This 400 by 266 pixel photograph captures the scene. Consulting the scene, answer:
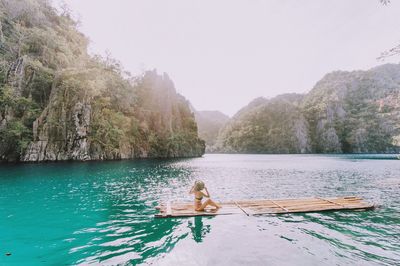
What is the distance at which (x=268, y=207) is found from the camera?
44.4 ft

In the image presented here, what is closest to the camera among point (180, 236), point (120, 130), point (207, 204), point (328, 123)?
point (180, 236)

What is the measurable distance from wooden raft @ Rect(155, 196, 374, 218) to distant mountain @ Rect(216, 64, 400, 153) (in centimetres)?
13849

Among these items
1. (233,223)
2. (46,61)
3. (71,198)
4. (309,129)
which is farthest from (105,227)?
(309,129)

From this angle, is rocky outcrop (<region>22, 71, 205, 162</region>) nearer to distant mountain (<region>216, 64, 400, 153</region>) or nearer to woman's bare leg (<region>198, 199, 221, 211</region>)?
woman's bare leg (<region>198, 199, 221, 211</region>)

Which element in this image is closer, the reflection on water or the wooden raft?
the reflection on water

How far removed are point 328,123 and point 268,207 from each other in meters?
160

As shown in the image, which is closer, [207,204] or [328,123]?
[207,204]

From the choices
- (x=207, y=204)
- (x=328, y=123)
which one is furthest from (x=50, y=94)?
(x=328, y=123)

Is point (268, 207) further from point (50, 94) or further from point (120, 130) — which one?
point (120, 130)

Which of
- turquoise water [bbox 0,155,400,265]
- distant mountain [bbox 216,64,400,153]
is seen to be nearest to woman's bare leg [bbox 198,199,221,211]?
turquoise water [bbox 0,155,400,265]

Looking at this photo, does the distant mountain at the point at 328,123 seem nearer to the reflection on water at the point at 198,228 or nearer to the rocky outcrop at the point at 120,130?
the rocky outcrop at the point at 120,130

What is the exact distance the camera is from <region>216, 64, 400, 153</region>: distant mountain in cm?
13325

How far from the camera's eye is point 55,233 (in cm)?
965

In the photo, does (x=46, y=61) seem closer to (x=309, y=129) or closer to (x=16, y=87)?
(x=16, y=87)
